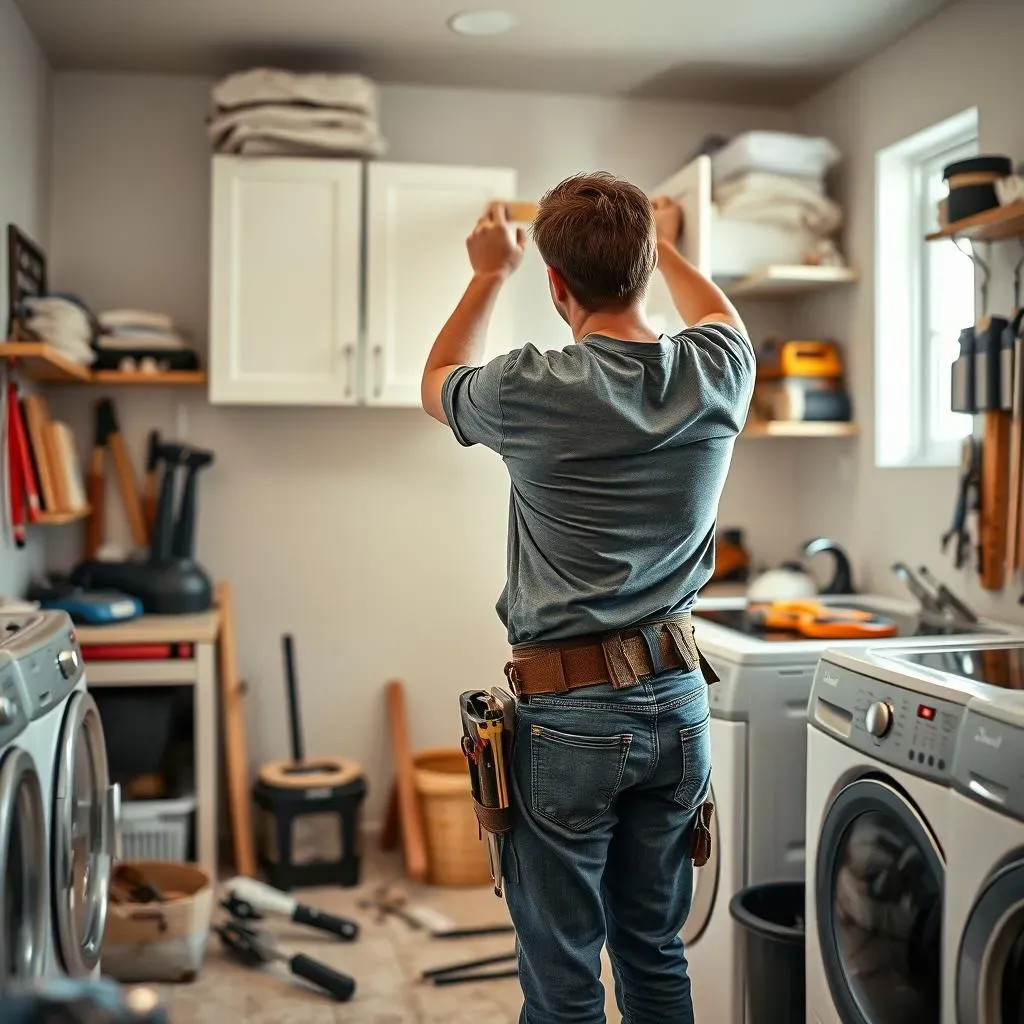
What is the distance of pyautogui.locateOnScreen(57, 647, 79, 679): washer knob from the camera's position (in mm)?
2078

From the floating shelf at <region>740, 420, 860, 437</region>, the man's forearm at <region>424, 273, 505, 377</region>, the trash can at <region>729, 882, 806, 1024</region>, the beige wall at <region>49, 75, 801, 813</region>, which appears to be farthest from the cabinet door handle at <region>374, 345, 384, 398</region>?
the trash can at <region>729, 882, 806, 1024</region>

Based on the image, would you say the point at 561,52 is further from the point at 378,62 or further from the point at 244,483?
the point at 244,483

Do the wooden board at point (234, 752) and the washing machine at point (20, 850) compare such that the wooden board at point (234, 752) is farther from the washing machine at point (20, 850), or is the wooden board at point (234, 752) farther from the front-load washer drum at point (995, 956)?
the front-load washer drum at point (995, 956)

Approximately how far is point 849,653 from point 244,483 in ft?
7.22

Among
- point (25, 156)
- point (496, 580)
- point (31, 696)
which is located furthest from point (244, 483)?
point (31, 696)

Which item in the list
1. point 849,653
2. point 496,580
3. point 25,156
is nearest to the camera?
Result: point 849,653

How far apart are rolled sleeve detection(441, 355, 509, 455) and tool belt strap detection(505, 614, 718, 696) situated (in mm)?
292

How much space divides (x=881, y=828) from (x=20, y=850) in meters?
1.34

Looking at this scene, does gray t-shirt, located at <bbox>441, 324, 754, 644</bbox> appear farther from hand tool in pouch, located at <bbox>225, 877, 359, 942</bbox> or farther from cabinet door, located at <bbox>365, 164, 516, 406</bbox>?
cabinet door, located at <bbox>365, 164, 516, 406</bbox>

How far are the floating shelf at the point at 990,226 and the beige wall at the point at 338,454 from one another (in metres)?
1.19

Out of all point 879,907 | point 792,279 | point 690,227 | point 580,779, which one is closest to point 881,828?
point 879,907

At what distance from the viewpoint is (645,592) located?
165 centimetres

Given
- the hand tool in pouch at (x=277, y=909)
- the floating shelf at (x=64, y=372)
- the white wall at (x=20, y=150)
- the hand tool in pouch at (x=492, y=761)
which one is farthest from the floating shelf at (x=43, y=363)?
the hand tool in pouch at (x=492, y=761)

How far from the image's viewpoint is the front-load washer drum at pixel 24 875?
66.7 inches
